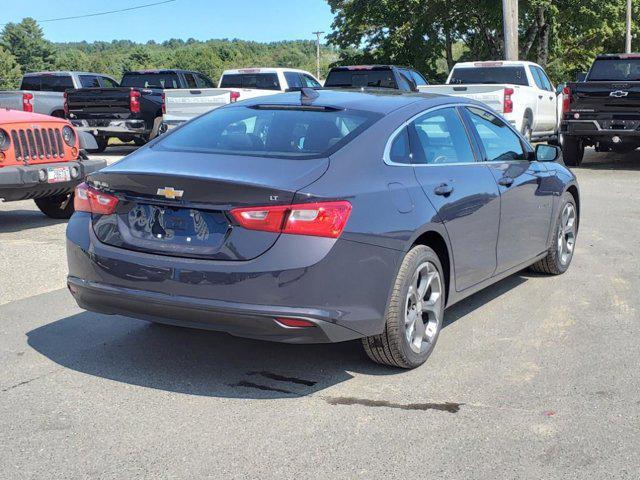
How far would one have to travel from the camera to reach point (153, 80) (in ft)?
71.1

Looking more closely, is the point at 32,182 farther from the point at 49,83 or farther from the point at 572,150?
the point at 49,83

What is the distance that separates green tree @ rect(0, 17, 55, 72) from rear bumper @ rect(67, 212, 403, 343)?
139 metres

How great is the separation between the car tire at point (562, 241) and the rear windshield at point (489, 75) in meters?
11.3

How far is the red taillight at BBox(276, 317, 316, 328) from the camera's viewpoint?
4.00 meters

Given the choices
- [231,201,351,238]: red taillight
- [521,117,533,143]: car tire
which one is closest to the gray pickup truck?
[521,117,533,143]: car tire

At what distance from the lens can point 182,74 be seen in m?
21.5

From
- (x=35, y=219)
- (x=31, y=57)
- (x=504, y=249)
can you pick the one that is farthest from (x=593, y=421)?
(x=31, y=57)

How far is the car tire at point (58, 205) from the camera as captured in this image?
33.5 ft

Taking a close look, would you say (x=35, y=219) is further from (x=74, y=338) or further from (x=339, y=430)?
(x=339, y=430)

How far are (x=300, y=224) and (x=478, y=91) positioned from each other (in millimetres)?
11812

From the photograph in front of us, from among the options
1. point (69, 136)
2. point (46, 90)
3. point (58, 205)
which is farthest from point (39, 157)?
point (46, 90)

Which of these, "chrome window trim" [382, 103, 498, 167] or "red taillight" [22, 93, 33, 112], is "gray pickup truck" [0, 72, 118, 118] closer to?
"red taillight" [22, 93, 33, 112]

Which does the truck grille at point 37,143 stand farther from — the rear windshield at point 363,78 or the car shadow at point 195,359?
the rear windshield at point 363,78

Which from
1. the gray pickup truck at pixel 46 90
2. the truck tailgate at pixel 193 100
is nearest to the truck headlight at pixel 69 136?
the truck tailgate at pixel 193 100
